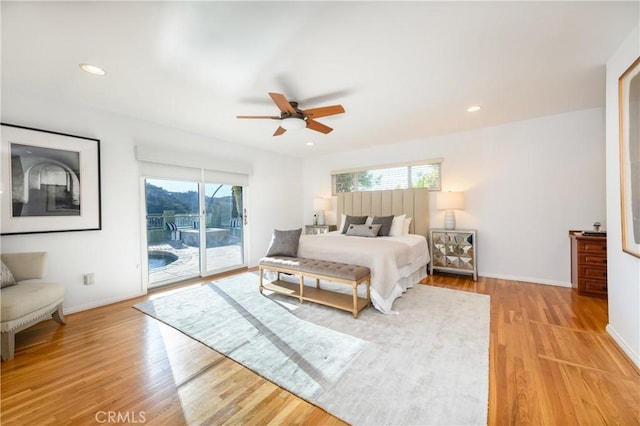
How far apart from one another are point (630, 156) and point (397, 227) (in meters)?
2.79

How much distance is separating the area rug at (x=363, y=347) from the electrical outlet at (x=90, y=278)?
2.36 ft

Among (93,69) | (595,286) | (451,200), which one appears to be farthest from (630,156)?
(93,69)

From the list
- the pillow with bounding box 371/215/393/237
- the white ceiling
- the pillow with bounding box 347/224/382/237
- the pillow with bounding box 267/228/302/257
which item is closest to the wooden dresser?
the white ceiling

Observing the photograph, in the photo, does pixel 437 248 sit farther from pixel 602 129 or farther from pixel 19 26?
pixel 19 26

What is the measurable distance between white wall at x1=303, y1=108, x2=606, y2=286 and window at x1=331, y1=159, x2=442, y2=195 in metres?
0.19

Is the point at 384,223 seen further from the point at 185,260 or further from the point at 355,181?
the point at 185,260

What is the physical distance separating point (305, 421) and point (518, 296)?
10.8 ft

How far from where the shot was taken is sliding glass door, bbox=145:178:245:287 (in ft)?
13.1

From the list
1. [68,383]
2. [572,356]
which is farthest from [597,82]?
[68,383]

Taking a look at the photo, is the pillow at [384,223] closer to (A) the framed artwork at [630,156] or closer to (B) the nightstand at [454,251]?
(B) the nightstand at [454,251]

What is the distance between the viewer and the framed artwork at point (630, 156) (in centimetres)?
191

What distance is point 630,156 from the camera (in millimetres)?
1981

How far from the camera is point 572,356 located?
6.61ft

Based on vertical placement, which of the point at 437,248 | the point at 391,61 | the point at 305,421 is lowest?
the point at 305,421
